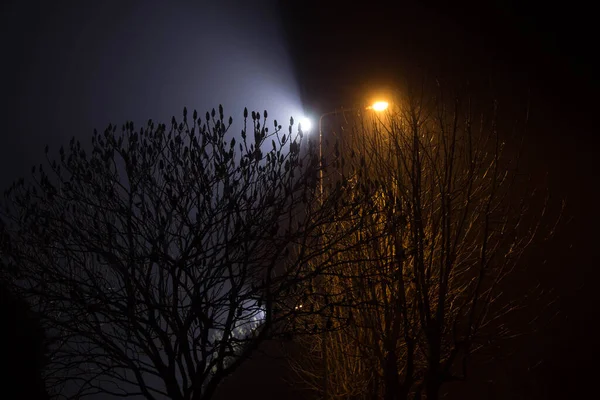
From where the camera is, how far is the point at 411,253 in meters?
6.56

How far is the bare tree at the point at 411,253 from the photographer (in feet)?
21.7

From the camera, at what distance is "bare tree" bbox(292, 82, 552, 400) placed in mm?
6621

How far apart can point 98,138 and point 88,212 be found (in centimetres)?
99

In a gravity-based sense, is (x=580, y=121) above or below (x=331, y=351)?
above

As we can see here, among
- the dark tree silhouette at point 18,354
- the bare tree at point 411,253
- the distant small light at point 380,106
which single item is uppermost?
the distant small light at point 380,106

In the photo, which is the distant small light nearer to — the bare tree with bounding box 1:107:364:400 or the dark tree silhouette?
the bare tree with bounding box 1:107:364:400

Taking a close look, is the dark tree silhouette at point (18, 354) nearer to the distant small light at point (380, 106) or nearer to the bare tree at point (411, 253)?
the bare tree at point (411, 253)

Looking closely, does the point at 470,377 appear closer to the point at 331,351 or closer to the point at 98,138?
the point at 331,351

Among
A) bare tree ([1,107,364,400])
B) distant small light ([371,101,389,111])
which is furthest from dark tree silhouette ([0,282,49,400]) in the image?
distant small light ([371,101,389,111])

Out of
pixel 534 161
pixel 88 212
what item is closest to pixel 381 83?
pixel 534 161

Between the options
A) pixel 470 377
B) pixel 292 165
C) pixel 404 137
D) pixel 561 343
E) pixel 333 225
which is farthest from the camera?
pixel 470 377

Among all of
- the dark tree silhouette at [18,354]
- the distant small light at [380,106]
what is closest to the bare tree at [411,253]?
the distant small light at [380,106]

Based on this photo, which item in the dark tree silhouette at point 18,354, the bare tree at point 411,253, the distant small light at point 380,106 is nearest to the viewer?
the dark tree silhouette at point 18,354

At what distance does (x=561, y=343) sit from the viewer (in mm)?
10516
